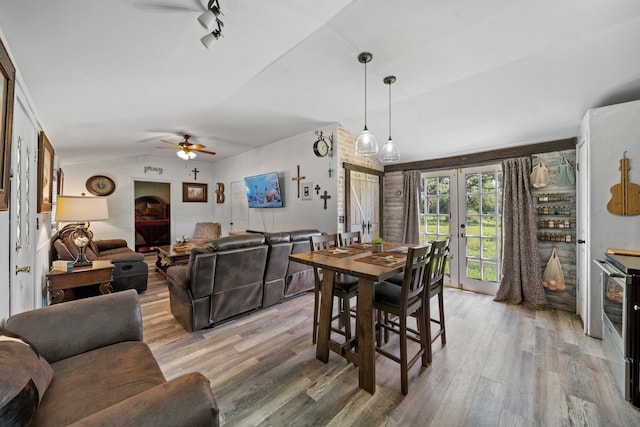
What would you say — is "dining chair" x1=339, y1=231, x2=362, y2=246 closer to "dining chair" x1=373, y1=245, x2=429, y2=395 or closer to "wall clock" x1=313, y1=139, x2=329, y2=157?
"dining chair" x1=373, y1=245, x2=429, y2=395

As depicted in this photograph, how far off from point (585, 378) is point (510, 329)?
80 cm

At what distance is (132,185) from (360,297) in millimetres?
6446

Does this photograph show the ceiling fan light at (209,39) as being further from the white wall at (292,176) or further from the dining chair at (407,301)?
the white wall at (292,176)

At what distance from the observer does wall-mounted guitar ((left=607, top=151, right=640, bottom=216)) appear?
2277 millimetres

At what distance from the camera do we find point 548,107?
2730 millimetres

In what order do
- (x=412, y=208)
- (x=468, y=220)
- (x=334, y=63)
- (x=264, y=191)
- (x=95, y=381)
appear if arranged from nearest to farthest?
(x=95, y=381)
(x=334, y=63)
(x=468, y=220)
(x=412, y=208)
(x=264, y=191)

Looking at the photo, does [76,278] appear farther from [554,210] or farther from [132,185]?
[554,210]

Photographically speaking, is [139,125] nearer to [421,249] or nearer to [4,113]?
[4,113]

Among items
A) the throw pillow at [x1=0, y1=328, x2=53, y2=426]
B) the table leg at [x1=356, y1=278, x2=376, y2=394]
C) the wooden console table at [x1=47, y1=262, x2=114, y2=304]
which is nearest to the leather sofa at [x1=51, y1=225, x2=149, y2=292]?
the wooden console table at [x1=47, y1=262, x2=114, y2=304]

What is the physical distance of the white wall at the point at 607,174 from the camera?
7.54 feet

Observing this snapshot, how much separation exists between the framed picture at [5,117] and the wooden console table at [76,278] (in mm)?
1700

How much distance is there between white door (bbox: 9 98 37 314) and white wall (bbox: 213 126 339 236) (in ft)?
10.5

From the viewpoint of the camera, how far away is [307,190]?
14.6ft

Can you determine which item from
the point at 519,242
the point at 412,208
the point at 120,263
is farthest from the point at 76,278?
the point at 519,242
